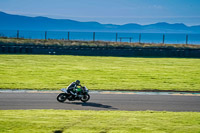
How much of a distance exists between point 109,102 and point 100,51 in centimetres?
2436

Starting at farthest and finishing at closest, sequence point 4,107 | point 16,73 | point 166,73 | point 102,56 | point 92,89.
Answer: point 102,56 < point 166,73 < point 16,73 < point 92,89 < point 4,107

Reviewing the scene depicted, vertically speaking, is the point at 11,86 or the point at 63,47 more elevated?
the point at 63,47

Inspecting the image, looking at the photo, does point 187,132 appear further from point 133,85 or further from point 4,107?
point 133,85

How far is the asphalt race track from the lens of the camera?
14.3 m

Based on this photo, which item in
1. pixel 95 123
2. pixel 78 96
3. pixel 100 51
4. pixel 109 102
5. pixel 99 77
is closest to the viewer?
pixel 95 123

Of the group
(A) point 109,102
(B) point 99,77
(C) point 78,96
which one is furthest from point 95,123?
(B) point 99,77

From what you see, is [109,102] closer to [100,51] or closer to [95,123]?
[95,123]

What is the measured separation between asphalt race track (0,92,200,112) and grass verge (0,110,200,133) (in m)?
2.50

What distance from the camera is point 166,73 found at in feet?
84.8

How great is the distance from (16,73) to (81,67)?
5964 mm

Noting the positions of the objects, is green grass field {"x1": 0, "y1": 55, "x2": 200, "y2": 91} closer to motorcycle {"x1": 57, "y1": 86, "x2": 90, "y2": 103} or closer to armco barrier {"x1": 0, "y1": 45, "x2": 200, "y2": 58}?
motorcycle {"x1": 57, "y1": 86, "x2": 90, "y2": 103}

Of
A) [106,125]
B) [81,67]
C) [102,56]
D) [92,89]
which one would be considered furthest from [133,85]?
[102,56]

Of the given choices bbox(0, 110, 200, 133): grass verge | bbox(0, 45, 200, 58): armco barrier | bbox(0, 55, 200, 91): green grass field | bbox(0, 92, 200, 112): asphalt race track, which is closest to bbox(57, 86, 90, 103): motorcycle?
bbox(0, 92, 200, 112): asphalt race track

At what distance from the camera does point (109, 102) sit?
51.0ft
